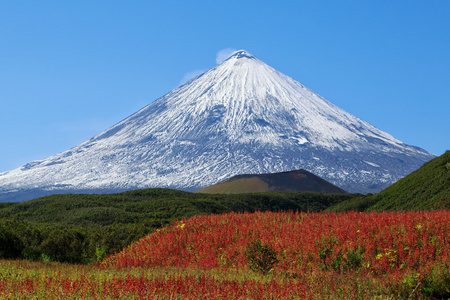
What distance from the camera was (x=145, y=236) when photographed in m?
19.3

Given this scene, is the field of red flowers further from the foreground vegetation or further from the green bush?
the foreground vegetation

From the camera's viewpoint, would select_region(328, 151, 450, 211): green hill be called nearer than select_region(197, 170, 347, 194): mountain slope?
Yes

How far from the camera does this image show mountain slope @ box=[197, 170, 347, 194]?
268ft

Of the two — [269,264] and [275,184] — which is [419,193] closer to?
[269,264]

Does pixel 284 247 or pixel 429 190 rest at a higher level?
pixel 429 190

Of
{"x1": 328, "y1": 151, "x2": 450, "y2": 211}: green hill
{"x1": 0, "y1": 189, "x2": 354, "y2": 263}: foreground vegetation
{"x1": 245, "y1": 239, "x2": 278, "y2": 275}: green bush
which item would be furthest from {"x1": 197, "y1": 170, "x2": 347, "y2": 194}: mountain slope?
{"x1": 245, "y1": 239, "x2": 278, "y2": 275}: green bush

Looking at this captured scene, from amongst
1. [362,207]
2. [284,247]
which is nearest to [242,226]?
[284,247]

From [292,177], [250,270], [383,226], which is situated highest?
[292,177]

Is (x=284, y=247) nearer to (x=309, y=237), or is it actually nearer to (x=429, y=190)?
(x=309, y=237)

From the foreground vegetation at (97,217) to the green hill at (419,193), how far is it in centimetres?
660

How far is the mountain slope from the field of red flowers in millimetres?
61904

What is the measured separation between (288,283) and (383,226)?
5.27 metres

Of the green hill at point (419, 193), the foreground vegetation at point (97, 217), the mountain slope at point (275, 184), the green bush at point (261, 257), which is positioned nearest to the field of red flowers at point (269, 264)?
the green bush at point (261, 257)

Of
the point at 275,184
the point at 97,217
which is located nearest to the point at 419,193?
the point at 97,217
